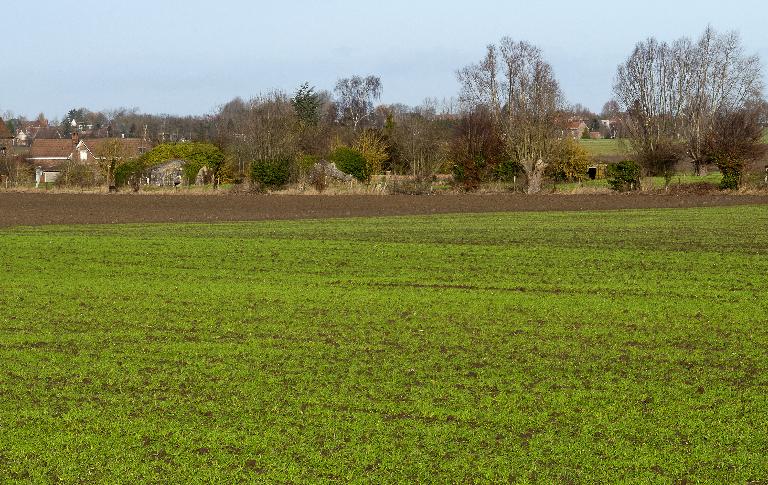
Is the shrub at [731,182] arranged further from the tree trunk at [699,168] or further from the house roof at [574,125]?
the tree trunk at [699,168]

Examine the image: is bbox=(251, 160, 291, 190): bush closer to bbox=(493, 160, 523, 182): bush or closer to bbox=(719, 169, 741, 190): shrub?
bbox=(493, 160, 523, 182): bush

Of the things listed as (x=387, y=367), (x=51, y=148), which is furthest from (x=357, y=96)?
(x=387, y=367)

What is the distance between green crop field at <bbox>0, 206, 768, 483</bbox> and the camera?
862 cm

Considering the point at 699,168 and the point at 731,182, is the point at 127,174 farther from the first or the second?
the point at 699,168

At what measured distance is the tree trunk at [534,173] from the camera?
208 feet

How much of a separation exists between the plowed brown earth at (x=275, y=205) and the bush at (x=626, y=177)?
3.91 m

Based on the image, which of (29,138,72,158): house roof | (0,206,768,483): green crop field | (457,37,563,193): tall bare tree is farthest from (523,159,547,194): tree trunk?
(29,138,72,158): house roof

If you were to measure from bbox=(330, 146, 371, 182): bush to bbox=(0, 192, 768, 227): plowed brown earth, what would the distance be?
11.6 meters

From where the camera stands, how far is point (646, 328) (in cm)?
1481

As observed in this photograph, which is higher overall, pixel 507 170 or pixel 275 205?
pixel 507 170

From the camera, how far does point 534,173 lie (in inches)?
2516

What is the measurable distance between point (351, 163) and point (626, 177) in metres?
20.3

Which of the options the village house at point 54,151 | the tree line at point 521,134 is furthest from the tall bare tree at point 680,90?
the village house at point 54,151

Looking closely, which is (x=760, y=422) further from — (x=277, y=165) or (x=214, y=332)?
(x=277, y=165)
